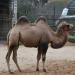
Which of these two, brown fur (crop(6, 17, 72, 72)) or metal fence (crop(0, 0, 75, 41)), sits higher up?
brown fur (crop(6, 17, 72, 72))

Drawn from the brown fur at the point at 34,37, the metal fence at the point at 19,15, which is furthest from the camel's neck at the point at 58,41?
the metal fence at the point at 19,15

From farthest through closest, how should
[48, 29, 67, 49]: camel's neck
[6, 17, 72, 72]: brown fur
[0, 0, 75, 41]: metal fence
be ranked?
1. [0, 0, 75, 41]: metal fence
2. [48, 29, 67, 49]: camel's neck
3. [6, 17, 72, 72]: brown fur

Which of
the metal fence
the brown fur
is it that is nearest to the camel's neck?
the brown fur

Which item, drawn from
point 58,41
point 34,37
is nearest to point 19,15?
point 58,41

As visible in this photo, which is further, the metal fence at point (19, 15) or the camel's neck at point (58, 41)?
the metal fence at point (19, 15)

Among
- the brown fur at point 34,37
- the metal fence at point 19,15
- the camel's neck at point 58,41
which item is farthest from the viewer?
the metal fence at point 19,15

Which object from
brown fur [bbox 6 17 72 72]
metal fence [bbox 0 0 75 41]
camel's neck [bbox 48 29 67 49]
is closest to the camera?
brown fur [bbox 6 17 72 72]

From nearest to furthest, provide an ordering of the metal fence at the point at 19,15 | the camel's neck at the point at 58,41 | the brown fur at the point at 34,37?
→ the brown fur at the point at 34,37 < the camel's neck at the point at 58,41 < the metal fence at the point at 19,15

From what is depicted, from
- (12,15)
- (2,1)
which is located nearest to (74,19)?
(12,15)

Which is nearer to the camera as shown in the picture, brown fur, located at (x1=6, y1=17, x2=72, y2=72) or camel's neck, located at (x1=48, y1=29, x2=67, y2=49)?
brown fur, located at (x1=6, y1=17, x2=72, y2=72)

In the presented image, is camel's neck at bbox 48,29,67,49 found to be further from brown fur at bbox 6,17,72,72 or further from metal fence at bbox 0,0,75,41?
metal fence at bbox 0,0,75,41

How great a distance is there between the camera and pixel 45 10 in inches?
1109

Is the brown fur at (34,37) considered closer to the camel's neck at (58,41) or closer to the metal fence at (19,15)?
the camel's neck at (58,41)

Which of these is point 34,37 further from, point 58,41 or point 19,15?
point 19,15
